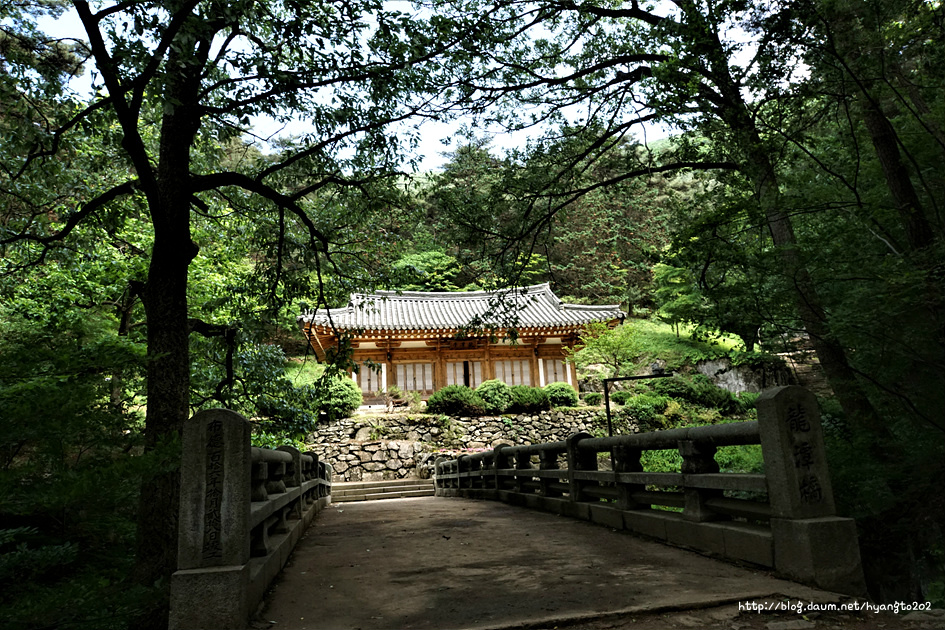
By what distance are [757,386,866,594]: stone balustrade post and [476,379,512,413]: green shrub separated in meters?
17.8

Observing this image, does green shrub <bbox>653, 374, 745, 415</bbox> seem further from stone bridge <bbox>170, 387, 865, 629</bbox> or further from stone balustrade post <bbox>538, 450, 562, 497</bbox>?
stone bridge <bbox>170, 387, 865, 629</bbox>

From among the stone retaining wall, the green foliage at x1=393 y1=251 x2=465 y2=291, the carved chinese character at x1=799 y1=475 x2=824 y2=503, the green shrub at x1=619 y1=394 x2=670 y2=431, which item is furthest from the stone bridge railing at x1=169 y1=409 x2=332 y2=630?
the green foliage at x1=393 y1=251 x2=465 y2=291

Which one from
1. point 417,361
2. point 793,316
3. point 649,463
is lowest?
point 649,463

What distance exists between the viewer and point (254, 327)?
7996mm

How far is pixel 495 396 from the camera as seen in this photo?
21641mm

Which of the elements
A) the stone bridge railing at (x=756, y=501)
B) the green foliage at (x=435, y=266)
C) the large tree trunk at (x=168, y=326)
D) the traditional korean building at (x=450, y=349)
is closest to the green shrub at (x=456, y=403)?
the traditional korean building at (x=450, y=349)

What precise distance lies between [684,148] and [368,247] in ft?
15.4

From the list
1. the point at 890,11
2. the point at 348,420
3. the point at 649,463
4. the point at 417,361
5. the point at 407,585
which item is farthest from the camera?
the point at 417,361

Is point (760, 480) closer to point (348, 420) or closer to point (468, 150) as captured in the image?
point (468, 150)

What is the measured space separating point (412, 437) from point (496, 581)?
54.1 ft

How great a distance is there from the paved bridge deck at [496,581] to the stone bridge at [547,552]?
0.02 metres

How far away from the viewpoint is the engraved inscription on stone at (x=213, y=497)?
344cm

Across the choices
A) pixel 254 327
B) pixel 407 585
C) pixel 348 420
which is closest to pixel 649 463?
pixel 348 420

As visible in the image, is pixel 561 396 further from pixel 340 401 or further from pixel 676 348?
pixel 340 401
